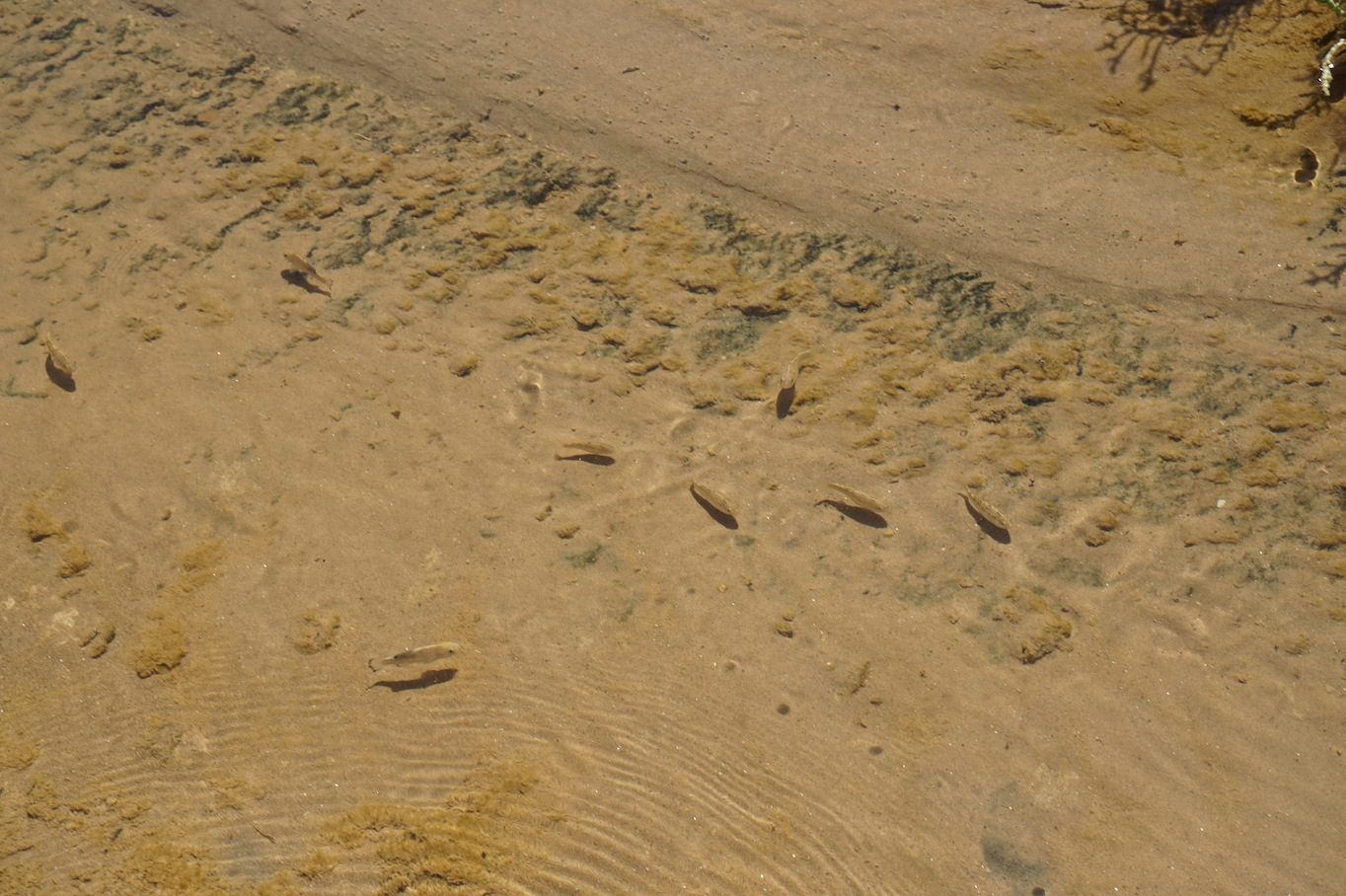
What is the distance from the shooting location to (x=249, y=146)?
451 cm

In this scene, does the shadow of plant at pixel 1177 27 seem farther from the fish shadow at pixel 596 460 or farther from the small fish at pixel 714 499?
the fish shadow at pixel 596 460

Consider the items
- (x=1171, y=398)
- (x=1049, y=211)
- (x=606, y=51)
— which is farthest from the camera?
(x=606, y=51)

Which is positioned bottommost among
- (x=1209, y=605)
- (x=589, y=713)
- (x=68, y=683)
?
(x=68, y=683)

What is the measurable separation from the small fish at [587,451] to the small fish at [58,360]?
183 cm

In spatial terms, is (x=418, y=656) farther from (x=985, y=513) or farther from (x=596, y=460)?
(x=985, y=513)

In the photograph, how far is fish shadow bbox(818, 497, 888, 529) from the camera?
11.3 ft

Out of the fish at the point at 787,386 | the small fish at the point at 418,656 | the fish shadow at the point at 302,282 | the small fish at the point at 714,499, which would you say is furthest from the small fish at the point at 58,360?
the fish at the point at 787,386

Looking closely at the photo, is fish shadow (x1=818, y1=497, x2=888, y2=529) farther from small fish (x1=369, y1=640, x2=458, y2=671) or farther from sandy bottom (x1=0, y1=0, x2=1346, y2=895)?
small fish (x1=369, y1=640, x2=458, y2=671)

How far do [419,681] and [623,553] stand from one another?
734mm

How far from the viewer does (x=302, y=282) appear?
160 inches

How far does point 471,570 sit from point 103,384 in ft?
5.19

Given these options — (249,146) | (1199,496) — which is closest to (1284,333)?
(1199,496)

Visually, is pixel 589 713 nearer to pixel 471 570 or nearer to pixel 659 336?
pixel 471 570

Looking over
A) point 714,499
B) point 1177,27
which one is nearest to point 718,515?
point 714,499
